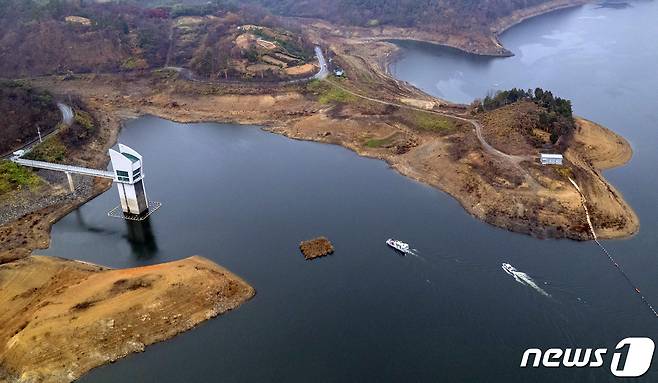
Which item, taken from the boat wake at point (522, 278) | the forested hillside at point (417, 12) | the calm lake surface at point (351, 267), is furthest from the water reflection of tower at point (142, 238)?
the forested hillside at point (417, 12)

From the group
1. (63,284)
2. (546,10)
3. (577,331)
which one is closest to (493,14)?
(546,10)

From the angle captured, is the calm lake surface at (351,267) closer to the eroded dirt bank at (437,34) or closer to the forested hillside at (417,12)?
the eroded dirt bank at (437,34)

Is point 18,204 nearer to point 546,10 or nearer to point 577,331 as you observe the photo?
point 577,331

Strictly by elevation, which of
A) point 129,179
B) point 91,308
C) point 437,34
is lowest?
point 91,308

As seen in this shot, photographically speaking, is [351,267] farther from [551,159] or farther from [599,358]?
[551,159]

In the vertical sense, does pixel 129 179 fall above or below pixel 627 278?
above

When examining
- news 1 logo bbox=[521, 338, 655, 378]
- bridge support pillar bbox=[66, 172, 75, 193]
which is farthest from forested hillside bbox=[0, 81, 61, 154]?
news 1 logo bbox=[521, 338, 655, 378]

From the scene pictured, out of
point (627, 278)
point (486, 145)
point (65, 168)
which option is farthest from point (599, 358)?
point (65, 168)
